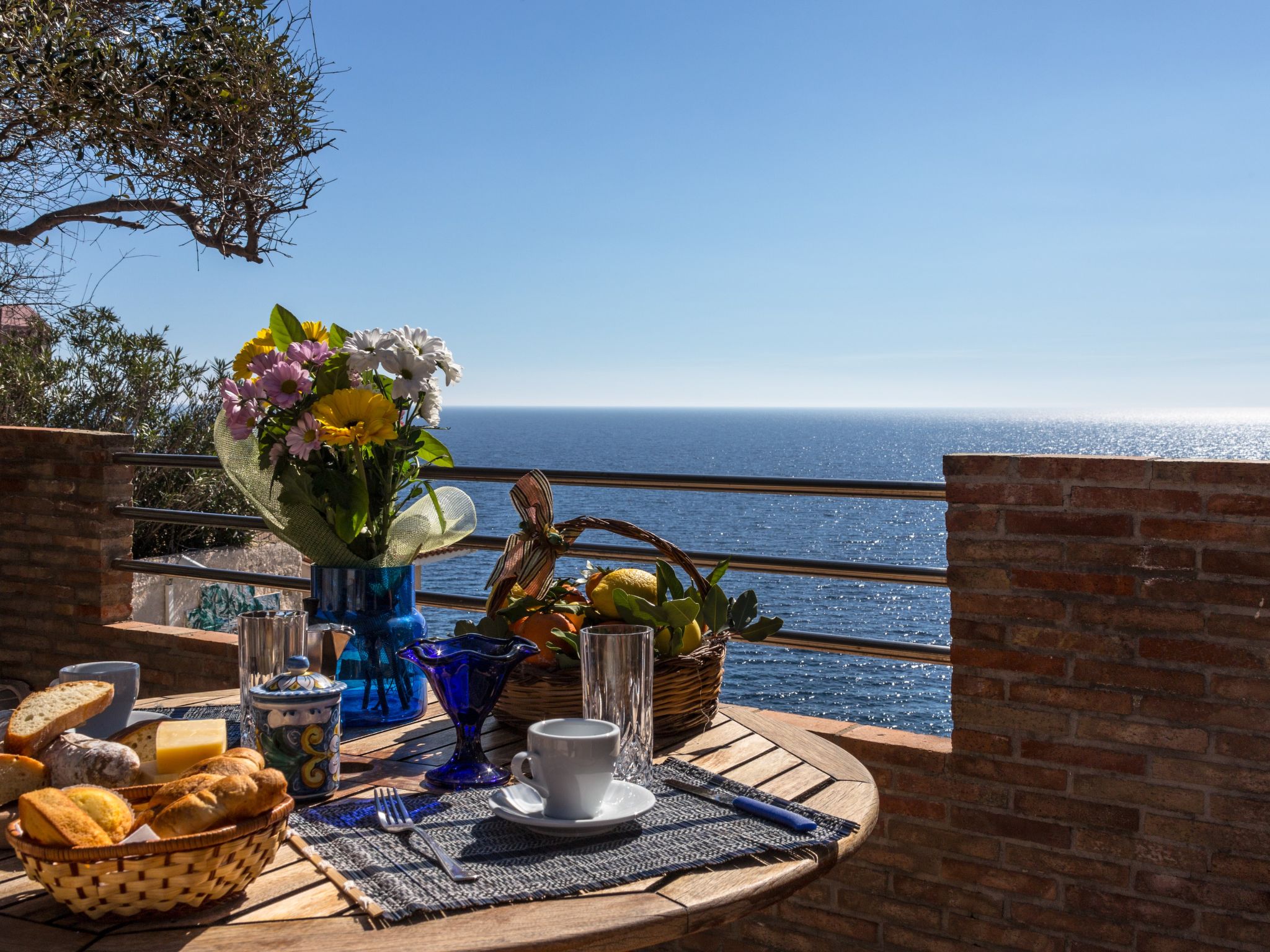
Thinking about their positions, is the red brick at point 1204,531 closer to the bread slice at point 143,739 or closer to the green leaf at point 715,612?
the green leaf at point 715,612

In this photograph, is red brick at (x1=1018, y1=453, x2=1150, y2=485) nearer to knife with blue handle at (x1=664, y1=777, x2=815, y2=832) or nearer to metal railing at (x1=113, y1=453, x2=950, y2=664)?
metal railing at (x1=113, y1=453, x2=950, y2=664)

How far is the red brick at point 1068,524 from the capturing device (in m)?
1.80

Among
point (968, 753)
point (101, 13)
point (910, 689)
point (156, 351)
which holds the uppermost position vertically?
point (101, 13)

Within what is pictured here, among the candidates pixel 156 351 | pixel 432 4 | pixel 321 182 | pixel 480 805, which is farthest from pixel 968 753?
pixel 432 4

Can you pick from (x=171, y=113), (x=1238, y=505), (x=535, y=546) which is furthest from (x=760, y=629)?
(x=171, y=113)

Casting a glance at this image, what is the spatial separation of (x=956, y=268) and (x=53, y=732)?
7566cm

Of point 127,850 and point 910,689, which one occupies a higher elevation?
point 127,850

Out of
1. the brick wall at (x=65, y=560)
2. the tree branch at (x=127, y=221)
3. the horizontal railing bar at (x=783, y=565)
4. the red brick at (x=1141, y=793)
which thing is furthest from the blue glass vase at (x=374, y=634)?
the tree branch at (x=127, y=221)

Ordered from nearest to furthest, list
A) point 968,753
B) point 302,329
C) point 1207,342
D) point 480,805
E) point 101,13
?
1. point 480,805
2. point 302,329
3. point 968,753
4. point 101,13
5. point 1207,342

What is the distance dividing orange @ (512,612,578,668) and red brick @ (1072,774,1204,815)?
111 centimetres

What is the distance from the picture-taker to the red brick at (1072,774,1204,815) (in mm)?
1762

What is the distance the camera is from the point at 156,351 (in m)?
8.41

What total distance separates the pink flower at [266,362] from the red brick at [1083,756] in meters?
1.53

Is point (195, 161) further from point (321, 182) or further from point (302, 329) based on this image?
point (302, 329)
